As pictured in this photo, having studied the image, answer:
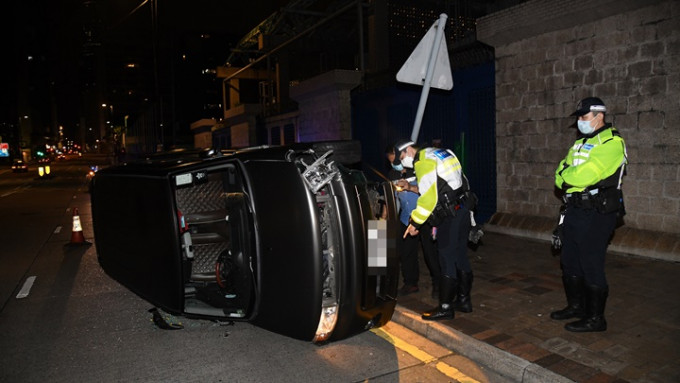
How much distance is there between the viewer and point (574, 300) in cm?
435

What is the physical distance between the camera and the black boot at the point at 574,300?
4.31m

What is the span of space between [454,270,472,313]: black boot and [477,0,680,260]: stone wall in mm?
3310

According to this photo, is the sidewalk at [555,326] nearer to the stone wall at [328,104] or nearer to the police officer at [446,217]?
the police officer at [446,217]

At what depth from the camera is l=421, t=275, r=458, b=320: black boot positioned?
14.8 ft

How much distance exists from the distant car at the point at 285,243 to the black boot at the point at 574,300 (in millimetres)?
1710

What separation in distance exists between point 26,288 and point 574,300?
6.55 m

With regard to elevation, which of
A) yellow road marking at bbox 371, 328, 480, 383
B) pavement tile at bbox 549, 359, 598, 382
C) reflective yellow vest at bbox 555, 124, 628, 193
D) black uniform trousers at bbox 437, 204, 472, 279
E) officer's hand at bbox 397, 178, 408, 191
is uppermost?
reflective yellow vest at bbox 555, 124, 628, 193

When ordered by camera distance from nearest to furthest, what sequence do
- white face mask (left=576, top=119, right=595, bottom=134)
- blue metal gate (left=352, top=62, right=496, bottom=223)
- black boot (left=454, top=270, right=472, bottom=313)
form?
white face mask (left=576, top=119, right=595, bottom=134) → black boot (left=454, top=270, right=472, bottom=313) → blue metal gate (left=352, top=62, right=496, bottom=223)

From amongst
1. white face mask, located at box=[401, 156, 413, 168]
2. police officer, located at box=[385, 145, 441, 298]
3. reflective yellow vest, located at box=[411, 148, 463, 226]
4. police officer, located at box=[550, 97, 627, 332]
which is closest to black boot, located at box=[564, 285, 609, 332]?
police officer, located at box=[550, 97, 627, 332]

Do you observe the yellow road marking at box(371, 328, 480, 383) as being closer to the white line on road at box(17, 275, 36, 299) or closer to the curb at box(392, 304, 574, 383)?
the curb at box(392, 304, 574, 383)

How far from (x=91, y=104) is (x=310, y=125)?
18989 centimetres

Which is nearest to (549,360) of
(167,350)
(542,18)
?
(167,350)

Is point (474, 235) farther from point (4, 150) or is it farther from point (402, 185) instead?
point (4, 150)

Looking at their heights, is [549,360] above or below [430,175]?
below
